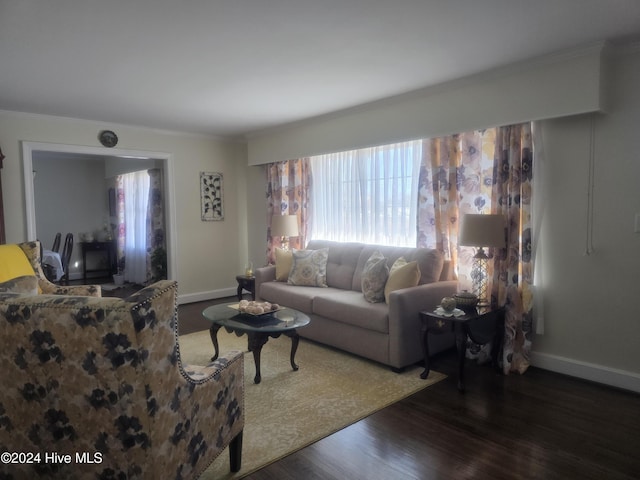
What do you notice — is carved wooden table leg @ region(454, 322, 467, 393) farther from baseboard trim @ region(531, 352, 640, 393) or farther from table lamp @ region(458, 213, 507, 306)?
baseboard trim @ region(531, 352, 640, 393)

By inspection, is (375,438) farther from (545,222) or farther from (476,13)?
(476,13)

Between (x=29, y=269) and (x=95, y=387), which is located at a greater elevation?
(x=29, y=269)

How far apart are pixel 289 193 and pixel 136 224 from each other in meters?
3.53

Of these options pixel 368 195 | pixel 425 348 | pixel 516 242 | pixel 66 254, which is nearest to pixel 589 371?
pixel 516 242

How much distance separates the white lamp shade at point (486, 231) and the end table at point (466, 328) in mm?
536

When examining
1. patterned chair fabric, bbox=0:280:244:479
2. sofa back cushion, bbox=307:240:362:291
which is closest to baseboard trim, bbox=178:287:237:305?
sofa back cushion, bbox=307:240:362:291

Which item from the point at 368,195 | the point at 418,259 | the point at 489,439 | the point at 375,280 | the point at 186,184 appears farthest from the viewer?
the point at 186,184

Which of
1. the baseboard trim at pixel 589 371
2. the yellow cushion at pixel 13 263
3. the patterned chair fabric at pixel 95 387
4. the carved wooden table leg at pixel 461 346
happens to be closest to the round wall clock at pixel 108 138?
the yellow cushion at pixel 13 263

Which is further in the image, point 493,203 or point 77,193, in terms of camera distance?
point 77,193

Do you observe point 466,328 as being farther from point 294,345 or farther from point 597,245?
point 294,345

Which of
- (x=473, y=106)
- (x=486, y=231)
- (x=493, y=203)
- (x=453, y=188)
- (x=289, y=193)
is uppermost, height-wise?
(x=473, y=106)

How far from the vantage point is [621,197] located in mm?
2986

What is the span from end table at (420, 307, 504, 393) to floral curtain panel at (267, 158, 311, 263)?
8.76 ft

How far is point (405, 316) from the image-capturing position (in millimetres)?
3363
